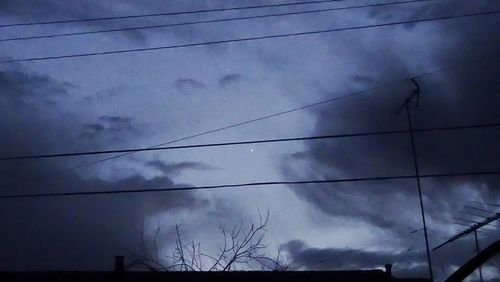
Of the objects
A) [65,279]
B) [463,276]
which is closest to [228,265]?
[65,279]

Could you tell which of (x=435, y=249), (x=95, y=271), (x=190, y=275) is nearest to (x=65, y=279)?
(x=95, y=271)

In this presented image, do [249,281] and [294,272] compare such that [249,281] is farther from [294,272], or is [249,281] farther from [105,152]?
[105,152]

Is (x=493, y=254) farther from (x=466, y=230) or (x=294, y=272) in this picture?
(x=466, y=230)

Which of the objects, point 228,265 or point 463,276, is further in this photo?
point 228,265

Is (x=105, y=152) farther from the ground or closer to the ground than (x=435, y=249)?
farther from the ground

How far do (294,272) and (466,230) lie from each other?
10.3 m

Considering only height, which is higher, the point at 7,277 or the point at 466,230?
the point at 466,230

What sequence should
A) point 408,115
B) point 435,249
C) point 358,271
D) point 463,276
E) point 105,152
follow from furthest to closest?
point 435,249
point 408,115
point 105,152
point 358,271
point 463,276

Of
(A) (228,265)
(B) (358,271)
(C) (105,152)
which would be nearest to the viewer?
(B) (358,271)

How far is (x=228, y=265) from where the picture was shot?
18188 mm

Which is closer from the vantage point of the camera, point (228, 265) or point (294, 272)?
point (294, 272)

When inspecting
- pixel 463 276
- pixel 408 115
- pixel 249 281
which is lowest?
A: pixel 463 276

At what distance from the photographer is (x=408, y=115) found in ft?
64.3

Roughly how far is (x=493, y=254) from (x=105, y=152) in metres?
12.3
